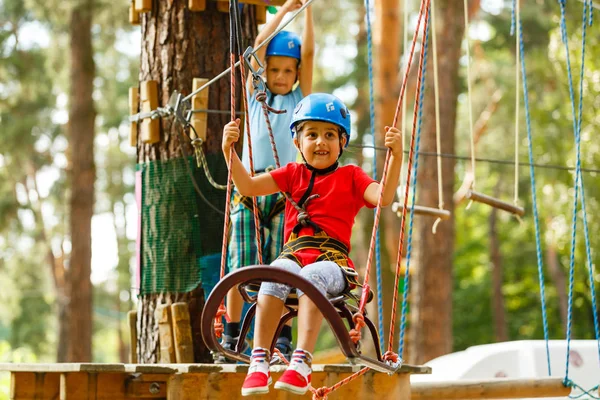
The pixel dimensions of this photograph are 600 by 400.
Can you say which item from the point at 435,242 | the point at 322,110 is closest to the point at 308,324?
the point at 322,110

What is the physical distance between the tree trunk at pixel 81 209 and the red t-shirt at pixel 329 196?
9663mm

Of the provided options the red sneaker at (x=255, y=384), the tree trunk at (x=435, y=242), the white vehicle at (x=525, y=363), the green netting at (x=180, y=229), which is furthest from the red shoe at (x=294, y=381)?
the tree trunk at (x=435, y=242)

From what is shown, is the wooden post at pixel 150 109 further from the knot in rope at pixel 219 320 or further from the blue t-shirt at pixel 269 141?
the knot in rope at pixel 219 320

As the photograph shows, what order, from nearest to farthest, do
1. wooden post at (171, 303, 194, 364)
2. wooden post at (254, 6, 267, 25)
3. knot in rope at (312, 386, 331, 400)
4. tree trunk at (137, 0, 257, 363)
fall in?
knot in rope at (312, 386, 331, 400)
wooden post at (171, 303, 194, 364)
tree trunk at (137, 0, 257, 363)
wooden post at (254, 6, 267, 25)

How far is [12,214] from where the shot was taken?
658 inches

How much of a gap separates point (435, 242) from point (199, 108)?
22.1ft

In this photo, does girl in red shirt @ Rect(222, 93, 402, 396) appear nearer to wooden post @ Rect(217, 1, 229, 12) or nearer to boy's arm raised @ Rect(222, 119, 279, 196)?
boy's arm raised @ Rect(222, 119, 279, 196)

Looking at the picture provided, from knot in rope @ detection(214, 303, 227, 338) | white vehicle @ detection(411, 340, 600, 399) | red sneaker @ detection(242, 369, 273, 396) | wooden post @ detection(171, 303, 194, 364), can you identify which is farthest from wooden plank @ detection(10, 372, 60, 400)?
white vehicle @ detection(411, 340, 600, 399)

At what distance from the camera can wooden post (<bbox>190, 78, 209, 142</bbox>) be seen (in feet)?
18.2

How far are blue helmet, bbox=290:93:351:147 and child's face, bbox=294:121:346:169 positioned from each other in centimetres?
4

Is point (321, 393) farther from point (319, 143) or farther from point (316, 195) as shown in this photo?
point (319, 143)

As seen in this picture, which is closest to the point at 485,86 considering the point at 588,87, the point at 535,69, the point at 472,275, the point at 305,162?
the point at 535,69

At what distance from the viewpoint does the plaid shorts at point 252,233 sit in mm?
4832

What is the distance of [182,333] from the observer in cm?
532
